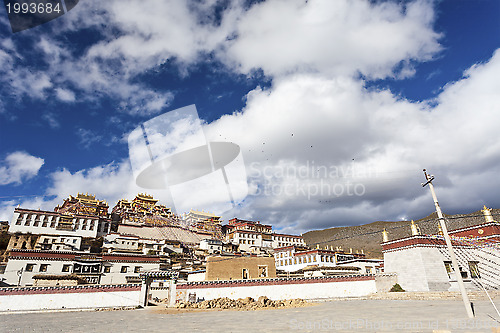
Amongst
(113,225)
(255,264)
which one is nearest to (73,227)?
(113,225)

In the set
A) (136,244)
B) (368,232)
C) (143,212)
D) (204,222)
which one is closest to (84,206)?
(143,212)

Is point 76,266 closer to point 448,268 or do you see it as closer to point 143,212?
point 143,212

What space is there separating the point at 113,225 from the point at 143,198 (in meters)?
13.2

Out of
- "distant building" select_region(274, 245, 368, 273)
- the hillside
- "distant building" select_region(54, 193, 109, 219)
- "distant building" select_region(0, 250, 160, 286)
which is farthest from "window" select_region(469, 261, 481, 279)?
the hillside

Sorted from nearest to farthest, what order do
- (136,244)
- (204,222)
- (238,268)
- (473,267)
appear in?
(238,268) → (473,267) → (136,244) → (204,222)

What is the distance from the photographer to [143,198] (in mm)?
76938

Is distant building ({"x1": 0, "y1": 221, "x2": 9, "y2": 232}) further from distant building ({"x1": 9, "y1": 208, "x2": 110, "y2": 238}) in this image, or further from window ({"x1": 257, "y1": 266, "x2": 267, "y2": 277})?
window ({"x1": 257, "y1": 266, "x2": 267, "y2": 277})

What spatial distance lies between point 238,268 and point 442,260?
65.0ft

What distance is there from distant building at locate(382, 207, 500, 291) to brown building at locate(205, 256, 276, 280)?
511 inches

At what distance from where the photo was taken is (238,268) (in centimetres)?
2716

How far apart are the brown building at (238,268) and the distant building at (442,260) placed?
42.6 feet

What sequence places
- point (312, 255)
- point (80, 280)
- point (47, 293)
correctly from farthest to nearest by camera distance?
1. point (312, 255)
2. point (80, 280)
3. point (47, 293)

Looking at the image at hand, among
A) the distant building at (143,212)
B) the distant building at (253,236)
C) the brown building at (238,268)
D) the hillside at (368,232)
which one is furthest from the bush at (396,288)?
the hillside at (368,232)

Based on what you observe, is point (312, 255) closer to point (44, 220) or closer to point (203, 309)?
point (203, 309)
